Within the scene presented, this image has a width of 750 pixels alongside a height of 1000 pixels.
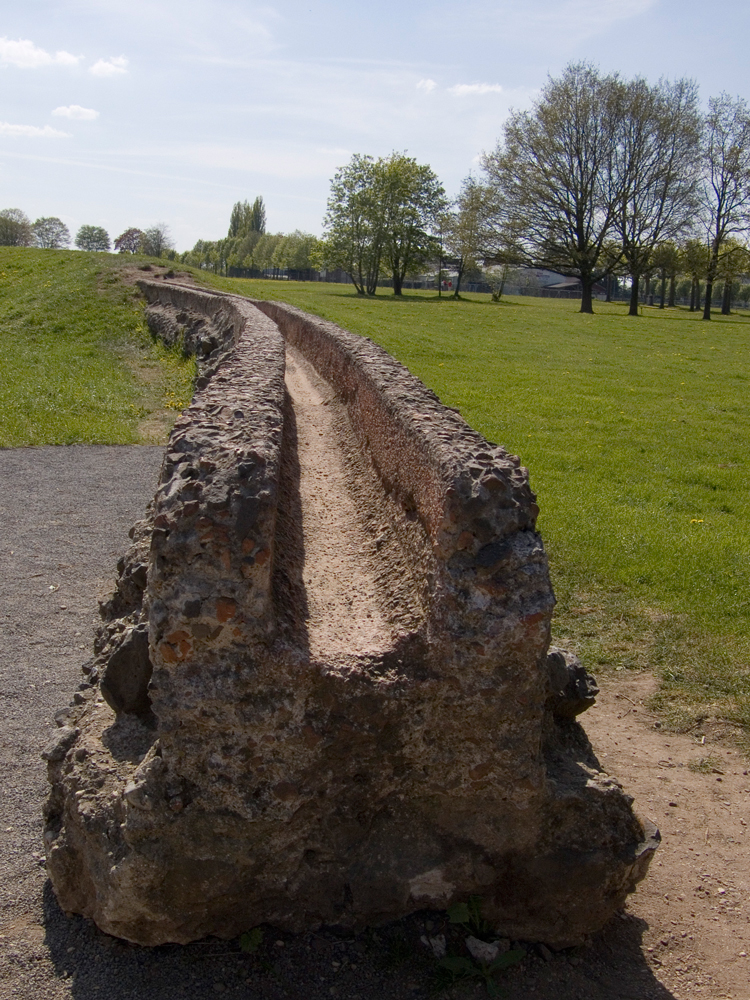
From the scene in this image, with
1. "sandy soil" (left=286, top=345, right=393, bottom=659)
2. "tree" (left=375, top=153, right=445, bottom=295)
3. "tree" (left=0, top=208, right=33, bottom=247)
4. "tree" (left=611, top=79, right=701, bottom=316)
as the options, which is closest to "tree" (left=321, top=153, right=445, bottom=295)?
"tree" (left=375, top=153, right=445, bottom=295)

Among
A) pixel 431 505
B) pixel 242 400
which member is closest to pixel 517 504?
pixel 431 505

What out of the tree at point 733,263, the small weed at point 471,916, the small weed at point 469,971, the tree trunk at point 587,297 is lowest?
the small weed at point 469,971

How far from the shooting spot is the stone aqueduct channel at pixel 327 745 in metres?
2.86

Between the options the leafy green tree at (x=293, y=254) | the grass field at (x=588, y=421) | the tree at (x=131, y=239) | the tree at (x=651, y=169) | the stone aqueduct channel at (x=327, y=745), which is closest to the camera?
the stone aqueduct channel at (x=327, y=745)

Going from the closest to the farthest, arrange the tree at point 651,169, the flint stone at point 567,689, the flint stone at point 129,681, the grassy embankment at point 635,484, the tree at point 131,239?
the flint stone at point 129,681
the flint stone at point 567,689
the grassy embankment at point 635,484
the tree at point 651,169
the tree at point 131,239

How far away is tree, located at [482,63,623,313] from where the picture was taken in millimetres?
41188

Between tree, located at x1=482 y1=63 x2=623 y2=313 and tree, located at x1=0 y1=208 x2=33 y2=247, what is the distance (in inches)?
1778

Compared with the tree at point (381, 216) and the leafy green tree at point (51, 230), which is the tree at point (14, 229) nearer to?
the leafy green tree at point (51, 230)

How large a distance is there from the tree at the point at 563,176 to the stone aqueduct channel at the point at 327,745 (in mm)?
40324

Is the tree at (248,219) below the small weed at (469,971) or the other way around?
the other way around

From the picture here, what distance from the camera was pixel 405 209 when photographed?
53812 mm

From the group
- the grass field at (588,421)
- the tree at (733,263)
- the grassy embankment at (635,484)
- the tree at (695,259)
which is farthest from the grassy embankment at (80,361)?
the tree at (733,263)

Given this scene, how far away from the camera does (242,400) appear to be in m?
4.22

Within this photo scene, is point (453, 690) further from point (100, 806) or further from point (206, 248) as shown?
point (206, 248)
